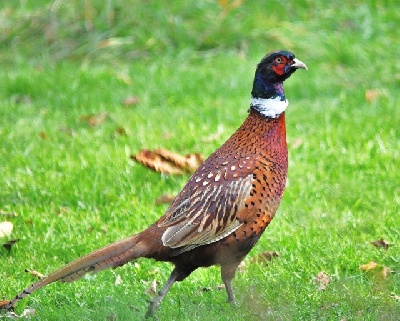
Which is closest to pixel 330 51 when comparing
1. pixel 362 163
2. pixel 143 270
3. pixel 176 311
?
pixel 362 163

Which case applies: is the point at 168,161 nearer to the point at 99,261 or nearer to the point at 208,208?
the point at 208,208

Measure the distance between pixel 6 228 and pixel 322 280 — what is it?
1.85m

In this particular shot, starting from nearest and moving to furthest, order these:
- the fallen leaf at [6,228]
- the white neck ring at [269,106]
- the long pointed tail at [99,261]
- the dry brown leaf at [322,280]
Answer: the long pointed tail at [99,261], the white neck ring at [269,106], the dry brown leaf at [322,280], the fallen leaf at [6,228]

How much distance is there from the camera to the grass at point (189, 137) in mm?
4211

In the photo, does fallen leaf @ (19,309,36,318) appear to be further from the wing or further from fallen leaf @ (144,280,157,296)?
the wing

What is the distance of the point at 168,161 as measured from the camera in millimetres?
5855

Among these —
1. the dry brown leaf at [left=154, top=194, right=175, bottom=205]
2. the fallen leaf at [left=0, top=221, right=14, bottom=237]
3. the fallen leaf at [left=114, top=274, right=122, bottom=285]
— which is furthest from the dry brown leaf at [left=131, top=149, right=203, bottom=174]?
the fallen leaf at [left=114, top=274, right=122, bottom=285]

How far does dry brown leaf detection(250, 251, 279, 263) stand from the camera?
4.68 metres

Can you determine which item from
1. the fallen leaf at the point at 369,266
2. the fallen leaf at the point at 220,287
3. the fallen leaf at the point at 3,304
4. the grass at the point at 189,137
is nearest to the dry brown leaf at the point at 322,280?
the grass at the point at 189,137

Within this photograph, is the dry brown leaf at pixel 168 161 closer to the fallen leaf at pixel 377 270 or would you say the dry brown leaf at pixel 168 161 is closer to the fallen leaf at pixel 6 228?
the fallen leaf at pixel 6 228

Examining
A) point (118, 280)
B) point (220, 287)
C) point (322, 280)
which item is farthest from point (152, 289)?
point (322, 280)

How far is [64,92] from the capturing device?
800 cm

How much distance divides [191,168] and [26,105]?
2419 millimetres

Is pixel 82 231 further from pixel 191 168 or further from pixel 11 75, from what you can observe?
pixel 11 75
